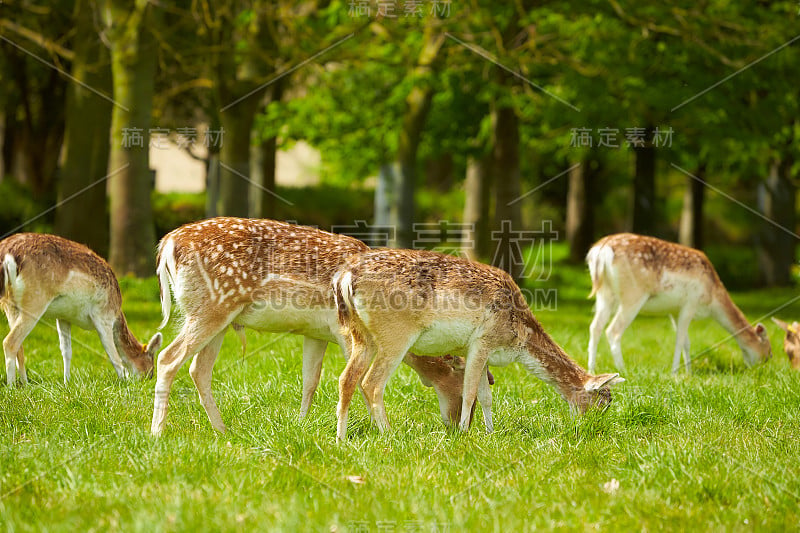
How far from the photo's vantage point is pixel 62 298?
8328 mm

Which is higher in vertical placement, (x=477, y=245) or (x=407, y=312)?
(x=407, y=312)

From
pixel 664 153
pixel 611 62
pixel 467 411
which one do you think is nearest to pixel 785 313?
pixel 664 153

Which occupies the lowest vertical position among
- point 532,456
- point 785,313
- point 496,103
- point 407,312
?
point 785,313

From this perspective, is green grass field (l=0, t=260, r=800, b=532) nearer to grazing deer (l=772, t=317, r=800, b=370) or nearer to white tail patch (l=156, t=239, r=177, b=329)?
white tail patch (l=156, t=239, r=177, b=329)

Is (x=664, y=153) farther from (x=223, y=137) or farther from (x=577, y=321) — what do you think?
(x=223, y=137)

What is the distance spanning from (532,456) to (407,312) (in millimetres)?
1285

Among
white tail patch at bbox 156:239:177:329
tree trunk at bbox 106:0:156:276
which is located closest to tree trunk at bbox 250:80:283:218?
tree trunk at bbox 106:0:156:276

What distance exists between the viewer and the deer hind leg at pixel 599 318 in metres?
9.88

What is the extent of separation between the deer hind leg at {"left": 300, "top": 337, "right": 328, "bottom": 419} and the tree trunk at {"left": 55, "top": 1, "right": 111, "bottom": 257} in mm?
9058

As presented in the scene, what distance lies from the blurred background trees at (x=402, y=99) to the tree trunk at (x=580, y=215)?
130 cm

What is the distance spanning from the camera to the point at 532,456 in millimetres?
5738

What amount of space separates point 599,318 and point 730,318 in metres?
1.74

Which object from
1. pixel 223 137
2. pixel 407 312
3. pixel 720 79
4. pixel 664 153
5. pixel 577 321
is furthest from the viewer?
pixel 664 153

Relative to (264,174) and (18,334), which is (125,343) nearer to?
(18,334)
